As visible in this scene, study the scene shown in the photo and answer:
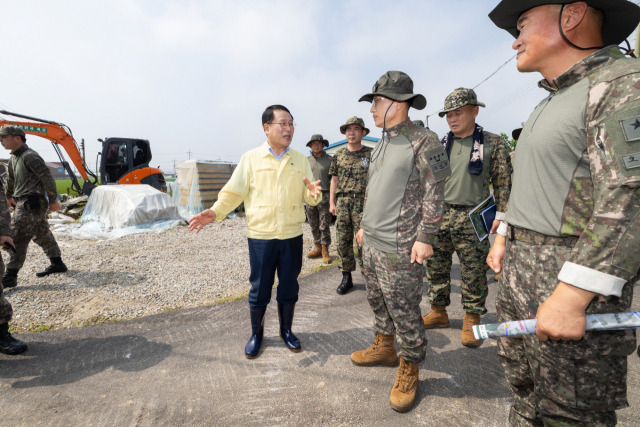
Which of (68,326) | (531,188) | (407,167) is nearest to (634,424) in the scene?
(531,188)

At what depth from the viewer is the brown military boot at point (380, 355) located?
2660 millimetres

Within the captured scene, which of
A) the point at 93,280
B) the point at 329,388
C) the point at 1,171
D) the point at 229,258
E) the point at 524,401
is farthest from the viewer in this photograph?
the point at 229,258

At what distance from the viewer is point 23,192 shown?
15.2 feet

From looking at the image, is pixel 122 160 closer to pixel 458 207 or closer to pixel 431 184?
pixel 458 207

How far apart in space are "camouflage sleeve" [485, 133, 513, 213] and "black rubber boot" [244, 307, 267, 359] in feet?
8.32

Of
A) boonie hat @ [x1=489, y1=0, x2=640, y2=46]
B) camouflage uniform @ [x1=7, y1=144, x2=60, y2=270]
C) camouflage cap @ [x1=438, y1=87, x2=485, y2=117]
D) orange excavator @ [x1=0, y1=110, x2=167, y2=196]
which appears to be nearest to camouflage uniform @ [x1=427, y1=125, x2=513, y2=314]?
camouflage cap @ [x1=438, y1=87, x2=485, y2=117]

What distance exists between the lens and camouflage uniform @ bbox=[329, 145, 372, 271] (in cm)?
441

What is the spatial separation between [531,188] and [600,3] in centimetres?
74

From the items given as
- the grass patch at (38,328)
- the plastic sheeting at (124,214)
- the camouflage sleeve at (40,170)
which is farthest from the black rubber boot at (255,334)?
the plastic sheeting at (124,214)

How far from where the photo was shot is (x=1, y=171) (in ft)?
12.9

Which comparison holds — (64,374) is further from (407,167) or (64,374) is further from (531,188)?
(531,188)

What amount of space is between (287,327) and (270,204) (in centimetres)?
130

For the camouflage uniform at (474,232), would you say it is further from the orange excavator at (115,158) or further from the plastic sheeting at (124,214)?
the orange excavator at (115,158)

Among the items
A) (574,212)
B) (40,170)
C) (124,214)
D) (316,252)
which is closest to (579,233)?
(574,212)
